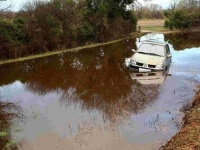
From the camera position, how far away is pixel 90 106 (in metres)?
11.3

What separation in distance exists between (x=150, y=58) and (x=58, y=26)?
41.5 feet

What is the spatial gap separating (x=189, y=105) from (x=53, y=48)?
689 inches

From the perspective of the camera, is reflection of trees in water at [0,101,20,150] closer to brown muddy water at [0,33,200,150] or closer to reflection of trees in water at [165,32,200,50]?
brown muddy water at [0,33,200,150]

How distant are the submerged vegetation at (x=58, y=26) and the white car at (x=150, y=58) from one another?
382 inches

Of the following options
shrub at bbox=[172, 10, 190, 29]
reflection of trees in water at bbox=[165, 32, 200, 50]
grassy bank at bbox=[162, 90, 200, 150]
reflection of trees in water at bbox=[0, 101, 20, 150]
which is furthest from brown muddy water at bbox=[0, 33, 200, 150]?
shrub at bbox=[172, 10, 190, 29]

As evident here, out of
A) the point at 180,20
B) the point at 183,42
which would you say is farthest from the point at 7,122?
the point at 180,20

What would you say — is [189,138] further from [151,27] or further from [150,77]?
[151,27]

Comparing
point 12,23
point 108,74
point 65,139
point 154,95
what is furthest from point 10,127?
point 12,23

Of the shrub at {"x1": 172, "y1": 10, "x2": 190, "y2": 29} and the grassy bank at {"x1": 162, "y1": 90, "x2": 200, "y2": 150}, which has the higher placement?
the shrub at {"x1": 172, "y1": 10, "x2": 190, "y2": 29}

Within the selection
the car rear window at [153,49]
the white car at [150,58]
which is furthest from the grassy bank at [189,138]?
the car rear window at [153,49]

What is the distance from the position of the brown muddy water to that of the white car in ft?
1.75

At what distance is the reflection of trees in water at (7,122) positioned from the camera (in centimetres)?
812

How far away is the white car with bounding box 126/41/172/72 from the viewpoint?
53.9ft

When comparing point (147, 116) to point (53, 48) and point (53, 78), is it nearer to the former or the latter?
point (53, 78)
